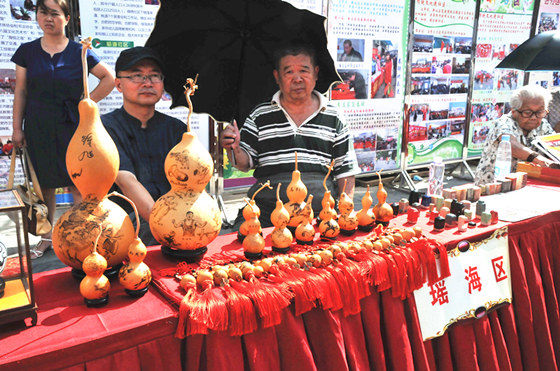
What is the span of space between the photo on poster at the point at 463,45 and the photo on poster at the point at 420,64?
0.53 m

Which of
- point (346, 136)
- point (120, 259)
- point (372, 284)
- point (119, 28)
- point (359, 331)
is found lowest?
point (359, 331)

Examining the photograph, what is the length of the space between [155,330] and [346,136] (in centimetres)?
169

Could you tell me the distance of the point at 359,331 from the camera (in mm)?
1375

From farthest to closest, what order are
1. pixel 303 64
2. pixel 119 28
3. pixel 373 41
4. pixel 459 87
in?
pixel 459 87
pixel 373 41
pixel 119 28
pixel 303 64

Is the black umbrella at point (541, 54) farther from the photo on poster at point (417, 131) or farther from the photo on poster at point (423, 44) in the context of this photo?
the photo on poster at point (417, 131)

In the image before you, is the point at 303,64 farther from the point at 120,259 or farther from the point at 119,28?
the point at 119,28

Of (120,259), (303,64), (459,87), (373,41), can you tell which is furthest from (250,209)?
(459,87)

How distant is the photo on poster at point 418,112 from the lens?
5.38 meters

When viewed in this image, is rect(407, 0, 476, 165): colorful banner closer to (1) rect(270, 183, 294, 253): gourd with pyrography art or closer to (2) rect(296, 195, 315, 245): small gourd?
(2) rect(296, 195, 315, 245): small gourd

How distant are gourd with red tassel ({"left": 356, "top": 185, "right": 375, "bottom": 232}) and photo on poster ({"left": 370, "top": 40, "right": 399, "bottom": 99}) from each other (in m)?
3.60

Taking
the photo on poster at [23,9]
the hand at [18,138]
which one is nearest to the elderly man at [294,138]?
the hand at [18,138]

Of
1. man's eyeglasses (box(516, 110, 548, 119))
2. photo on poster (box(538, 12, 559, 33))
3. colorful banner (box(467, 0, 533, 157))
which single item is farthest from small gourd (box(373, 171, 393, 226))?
photo on poster (box(538, 12, 559, 33))

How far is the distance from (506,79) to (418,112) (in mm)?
1823

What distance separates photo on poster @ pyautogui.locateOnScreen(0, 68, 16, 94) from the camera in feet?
10.8
